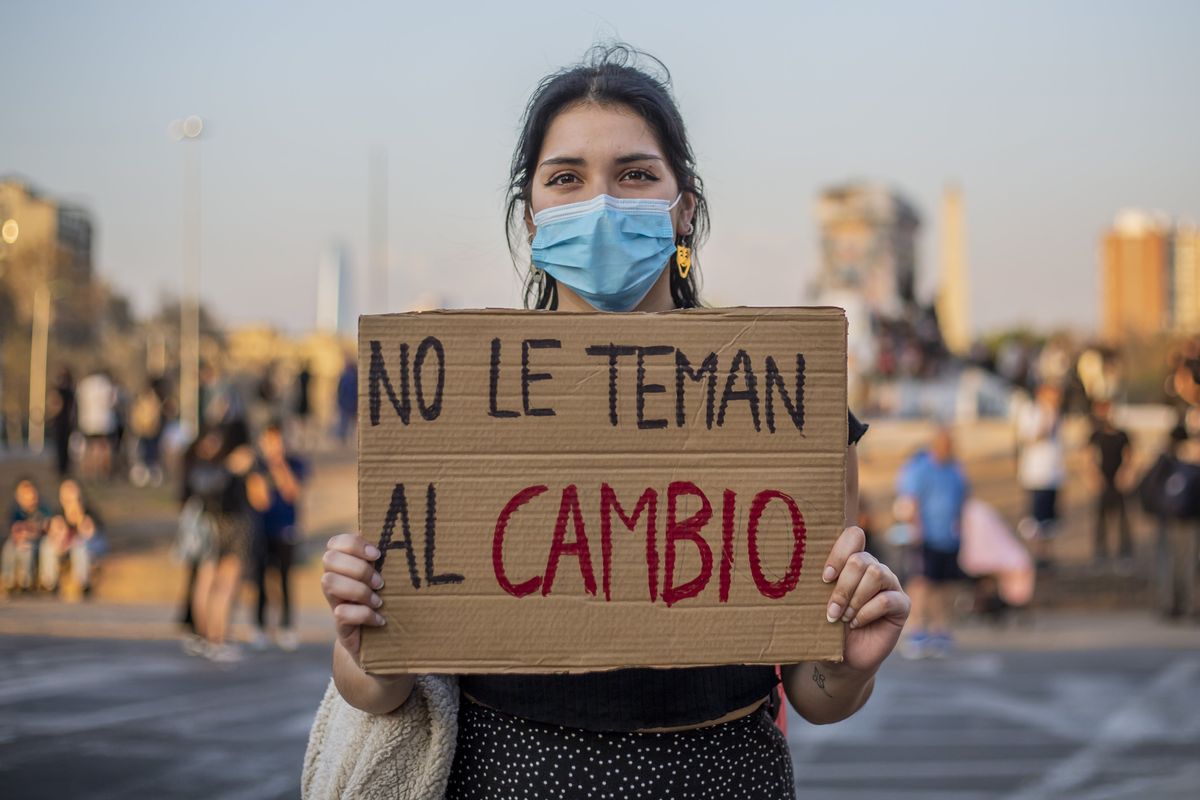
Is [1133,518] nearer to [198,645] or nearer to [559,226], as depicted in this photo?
[198,645]

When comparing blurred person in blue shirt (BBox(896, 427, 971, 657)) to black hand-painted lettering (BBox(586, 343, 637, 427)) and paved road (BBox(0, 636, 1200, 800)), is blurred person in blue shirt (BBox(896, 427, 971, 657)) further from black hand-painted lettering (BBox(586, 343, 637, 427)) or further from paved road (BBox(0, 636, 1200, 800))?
black hand-painted lettering (BBox(586, 343, 637, 427))

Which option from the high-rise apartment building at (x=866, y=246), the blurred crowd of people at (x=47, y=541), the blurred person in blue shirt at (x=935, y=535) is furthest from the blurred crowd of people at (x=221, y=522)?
the high-rise apartment building at (x=866, y=246)

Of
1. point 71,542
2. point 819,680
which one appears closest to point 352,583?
point 819,680

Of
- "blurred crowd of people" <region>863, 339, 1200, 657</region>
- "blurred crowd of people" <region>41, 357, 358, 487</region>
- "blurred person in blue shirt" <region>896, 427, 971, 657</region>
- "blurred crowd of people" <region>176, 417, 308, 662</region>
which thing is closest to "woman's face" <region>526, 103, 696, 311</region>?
"blurred crowd of people" <region>176, 417, 308, 662</region>

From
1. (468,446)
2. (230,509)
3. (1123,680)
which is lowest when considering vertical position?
(1123,680)

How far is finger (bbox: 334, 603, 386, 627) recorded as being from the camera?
2.15 metres

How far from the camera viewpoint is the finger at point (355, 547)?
216 centimetres

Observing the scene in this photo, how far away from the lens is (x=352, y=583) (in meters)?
2.15

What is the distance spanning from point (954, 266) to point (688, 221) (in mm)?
78171

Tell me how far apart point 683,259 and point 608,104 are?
1.10 feet

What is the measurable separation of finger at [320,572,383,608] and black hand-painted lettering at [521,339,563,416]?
14.1 inches

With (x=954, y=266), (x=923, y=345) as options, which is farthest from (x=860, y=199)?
(x=923, y=345)

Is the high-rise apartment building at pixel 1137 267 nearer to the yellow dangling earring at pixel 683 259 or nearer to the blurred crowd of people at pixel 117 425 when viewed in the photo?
the blurred crowd of people at pixel 117 425

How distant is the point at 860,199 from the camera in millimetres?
69562
